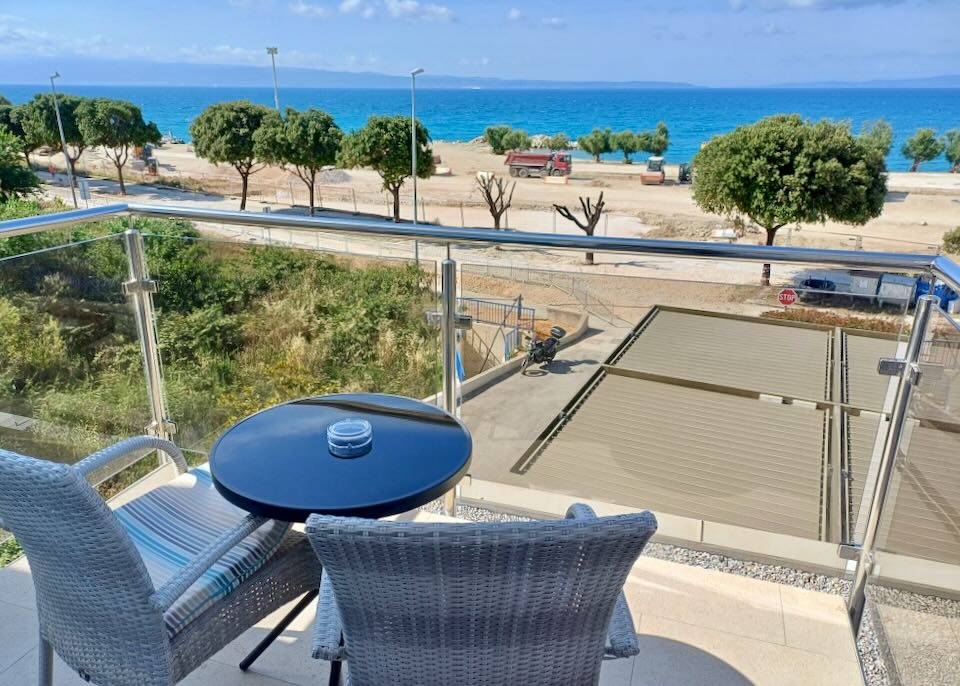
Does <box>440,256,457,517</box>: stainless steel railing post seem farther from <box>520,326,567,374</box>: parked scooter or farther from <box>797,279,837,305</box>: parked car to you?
<box>797,279,837,305</box>: parked car

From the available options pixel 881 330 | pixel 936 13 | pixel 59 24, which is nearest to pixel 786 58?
pixel 936 13

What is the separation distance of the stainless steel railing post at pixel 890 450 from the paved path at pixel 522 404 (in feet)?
3.09

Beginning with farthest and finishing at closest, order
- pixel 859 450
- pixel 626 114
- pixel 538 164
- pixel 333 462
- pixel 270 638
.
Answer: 1. pixel 626 114
2. pixel 538 164
3. pixel 859 450
4. pixel 270 638
5. pixel 333 462

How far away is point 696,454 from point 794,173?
68.0ft

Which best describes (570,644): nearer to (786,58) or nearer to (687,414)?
(687,414)

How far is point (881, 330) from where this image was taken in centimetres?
220

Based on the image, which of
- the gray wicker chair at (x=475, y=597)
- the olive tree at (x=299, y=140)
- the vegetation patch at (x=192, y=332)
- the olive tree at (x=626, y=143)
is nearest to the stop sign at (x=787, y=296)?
the vegetation patch at (x=192, y=332)

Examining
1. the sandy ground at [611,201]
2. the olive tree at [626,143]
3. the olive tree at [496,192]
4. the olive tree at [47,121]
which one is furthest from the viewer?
the olive tree at [626,143]

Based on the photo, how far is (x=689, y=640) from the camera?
224 cm

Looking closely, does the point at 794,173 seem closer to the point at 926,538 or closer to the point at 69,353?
the point at 926,538

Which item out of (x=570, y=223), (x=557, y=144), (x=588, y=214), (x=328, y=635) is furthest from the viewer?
(x=557, y=144)

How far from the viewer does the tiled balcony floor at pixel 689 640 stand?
6.72 ft

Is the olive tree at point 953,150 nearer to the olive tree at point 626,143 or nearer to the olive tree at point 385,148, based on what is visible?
the olive tree at point 626,143

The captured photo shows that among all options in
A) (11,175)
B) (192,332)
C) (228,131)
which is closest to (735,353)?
(192,332)
